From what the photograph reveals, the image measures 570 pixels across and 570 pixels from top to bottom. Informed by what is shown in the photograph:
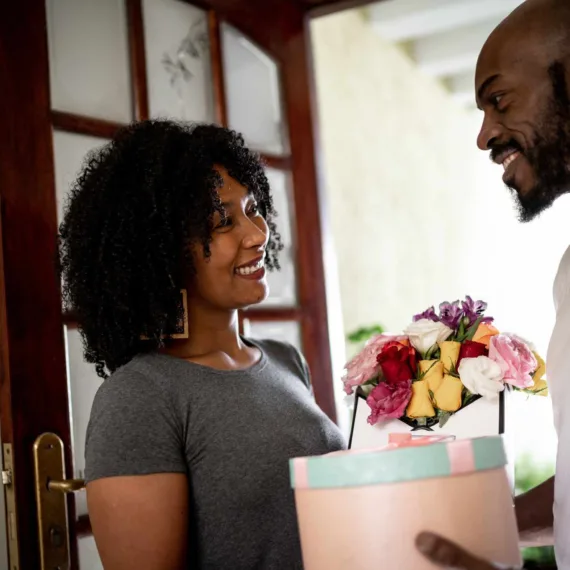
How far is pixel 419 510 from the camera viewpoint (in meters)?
0.75

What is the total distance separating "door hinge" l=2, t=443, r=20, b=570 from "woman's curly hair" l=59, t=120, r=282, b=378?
0.79 ft

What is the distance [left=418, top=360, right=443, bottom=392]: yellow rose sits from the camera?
1.27 metres

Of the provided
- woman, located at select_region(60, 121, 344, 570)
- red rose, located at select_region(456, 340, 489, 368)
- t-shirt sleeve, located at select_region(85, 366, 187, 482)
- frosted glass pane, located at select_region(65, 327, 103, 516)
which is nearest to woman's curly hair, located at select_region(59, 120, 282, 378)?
woman, located at select_region(60, 121, 344, 570)

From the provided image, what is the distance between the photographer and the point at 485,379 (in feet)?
4.00

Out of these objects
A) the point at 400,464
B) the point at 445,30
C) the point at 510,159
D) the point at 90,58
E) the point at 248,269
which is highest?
the point at 445,30

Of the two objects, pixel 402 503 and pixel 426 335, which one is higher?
pixel 426 335

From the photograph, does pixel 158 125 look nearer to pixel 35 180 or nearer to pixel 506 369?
pixel 35 180

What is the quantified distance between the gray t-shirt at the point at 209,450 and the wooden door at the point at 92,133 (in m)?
0.27

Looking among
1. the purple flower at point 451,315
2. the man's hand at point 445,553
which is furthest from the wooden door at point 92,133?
the man's hand at point 445,553

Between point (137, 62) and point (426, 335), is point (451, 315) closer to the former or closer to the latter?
point (426, 335)

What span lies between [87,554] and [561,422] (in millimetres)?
896

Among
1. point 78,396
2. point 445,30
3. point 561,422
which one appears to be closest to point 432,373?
point 561,422

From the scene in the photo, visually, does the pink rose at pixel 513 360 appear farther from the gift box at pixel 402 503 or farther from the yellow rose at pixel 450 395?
the gift box at pixel 402 503

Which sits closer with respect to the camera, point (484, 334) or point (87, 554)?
→ point (484, 334)
